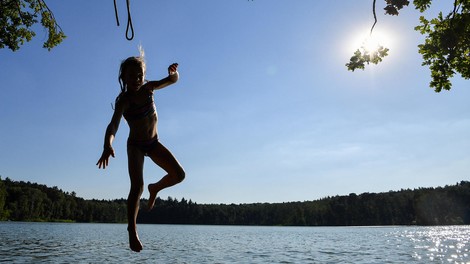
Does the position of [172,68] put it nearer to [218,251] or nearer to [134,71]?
[134,71]

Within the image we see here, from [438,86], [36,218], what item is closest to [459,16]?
[438,86]

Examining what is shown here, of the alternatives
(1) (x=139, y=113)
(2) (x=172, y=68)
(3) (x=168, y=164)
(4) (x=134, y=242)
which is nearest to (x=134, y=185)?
(3) (x=168, y=164)

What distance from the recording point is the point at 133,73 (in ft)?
13.8

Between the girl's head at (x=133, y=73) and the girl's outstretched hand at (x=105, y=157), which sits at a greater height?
the girl's head at (x=133, y=73)

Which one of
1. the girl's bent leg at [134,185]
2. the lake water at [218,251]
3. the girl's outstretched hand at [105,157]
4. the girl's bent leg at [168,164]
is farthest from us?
the lake water at [218,251]

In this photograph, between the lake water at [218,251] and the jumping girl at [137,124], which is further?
the lake water at [218,251]

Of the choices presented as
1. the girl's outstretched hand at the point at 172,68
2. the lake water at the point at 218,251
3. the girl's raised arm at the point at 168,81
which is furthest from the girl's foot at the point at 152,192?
the lake water at the point at 218,251

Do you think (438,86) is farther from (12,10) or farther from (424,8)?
(12,10)

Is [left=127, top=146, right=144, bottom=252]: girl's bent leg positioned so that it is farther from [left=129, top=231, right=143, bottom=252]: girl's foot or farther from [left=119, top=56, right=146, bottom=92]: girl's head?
[left=119, top=56, right=146, bottom=92]: girl's head

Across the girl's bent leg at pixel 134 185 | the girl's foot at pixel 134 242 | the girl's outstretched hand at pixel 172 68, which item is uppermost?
the girl's outstretched hand at pixel 172 68

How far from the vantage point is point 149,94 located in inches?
167

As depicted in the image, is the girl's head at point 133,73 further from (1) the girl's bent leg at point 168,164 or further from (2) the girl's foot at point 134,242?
(2) the girl's foot at point 134,242

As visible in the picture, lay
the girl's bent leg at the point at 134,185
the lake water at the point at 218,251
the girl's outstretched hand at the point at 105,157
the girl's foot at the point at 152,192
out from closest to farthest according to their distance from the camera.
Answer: the girl's outstretched hand at the point at 105,157 → the girl's bent leg at the point at 134,185 → the girl's foot at the point at 152,192 → the lake water at the point at 218,251

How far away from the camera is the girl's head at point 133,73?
4180mm
